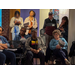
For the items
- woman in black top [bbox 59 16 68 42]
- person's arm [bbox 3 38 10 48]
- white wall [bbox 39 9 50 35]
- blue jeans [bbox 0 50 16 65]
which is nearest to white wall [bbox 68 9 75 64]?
woman in black top [bbox 59 16 68 42]

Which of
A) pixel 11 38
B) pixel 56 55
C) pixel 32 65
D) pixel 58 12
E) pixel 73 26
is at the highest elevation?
pixel 58 12

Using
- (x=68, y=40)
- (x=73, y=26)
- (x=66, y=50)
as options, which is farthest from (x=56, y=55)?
(x=73, y=26)

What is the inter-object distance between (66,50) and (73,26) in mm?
765

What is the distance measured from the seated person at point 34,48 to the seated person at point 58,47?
1.11ft

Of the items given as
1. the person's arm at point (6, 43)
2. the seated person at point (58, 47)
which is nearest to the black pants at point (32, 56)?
the seated person at point (58, 47)

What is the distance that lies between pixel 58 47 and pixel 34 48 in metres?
0.74

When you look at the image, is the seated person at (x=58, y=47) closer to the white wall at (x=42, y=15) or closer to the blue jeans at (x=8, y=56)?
the white wall at (x=42, y=15)

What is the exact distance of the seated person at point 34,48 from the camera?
A: 3.56 m

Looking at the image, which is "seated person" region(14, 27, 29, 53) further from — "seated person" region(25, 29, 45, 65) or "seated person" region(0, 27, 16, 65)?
"seated person" region(0, 27, 16, 65)

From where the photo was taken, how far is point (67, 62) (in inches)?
140

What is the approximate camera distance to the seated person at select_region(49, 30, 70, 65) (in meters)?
3.56

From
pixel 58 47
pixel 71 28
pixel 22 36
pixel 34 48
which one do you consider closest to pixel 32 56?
pixel 34 48

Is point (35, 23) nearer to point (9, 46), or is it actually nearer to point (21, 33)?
point (21, 33)

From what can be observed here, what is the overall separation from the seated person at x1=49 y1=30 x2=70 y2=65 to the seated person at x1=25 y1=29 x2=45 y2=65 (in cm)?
34
